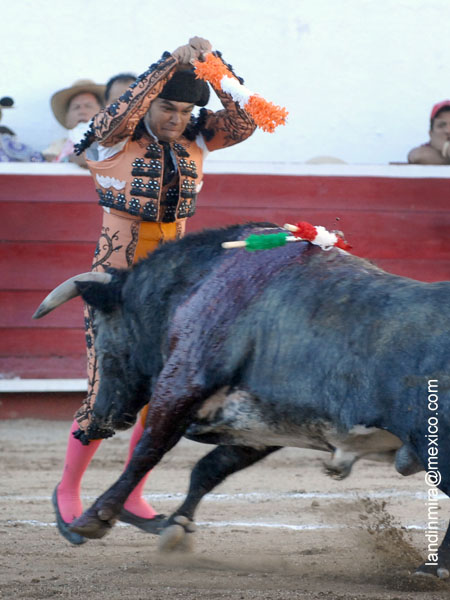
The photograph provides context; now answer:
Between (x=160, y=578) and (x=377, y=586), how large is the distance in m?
0.57

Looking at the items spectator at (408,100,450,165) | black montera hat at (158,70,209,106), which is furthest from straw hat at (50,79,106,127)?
black montera hat at (158,70,209,106)

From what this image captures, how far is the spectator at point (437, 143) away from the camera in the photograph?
17.3 feet

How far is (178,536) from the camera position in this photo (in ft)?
9.14

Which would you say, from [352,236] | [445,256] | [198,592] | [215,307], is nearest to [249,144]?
[352,236]

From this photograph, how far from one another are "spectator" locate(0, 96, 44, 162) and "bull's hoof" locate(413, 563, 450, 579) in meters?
3.54

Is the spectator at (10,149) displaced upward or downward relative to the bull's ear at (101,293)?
upward

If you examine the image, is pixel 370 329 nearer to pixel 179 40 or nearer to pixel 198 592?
pixel 198 592

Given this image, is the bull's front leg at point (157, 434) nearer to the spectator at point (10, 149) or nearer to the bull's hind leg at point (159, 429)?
the bull's hind leg at point (159, 429)

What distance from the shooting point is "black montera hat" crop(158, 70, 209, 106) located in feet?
9.59

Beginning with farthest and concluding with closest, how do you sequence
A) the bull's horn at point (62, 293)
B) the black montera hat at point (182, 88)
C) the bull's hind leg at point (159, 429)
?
the black montera hat at point (182, 88) < the bull's horn at point (62, 293) < the bull's hind leg at point (159, 429)

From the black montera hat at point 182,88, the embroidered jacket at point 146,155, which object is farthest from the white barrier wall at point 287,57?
the black montera hat at point 182,88

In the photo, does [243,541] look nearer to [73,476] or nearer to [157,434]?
[73,476]

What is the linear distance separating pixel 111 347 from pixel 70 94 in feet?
9.11

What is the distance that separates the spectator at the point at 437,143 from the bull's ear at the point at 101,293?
3.00 m
